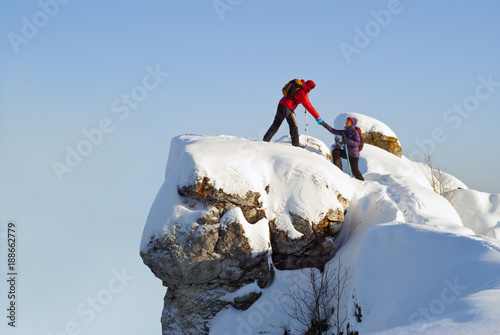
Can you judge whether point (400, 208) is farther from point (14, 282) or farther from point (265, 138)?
point (14, 282)

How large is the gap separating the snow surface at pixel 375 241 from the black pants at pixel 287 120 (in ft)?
2.55

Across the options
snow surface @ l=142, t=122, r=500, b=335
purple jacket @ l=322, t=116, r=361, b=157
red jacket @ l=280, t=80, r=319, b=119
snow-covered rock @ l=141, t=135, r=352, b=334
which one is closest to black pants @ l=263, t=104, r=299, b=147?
red jacket @ l=280, t=80, r=319, b=119

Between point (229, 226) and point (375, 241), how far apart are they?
3.57m

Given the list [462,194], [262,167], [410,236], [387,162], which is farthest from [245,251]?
[462,194]

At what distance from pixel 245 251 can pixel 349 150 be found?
5.85 metres

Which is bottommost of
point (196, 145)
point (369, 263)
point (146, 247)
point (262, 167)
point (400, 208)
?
point (369, 263)

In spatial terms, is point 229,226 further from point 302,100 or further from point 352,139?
point 352,139

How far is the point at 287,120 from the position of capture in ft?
51.2

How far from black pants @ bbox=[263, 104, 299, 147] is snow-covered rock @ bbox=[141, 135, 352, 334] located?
1981 millimetres

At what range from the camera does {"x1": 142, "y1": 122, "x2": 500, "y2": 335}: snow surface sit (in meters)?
7.65

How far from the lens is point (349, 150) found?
16.7 metres

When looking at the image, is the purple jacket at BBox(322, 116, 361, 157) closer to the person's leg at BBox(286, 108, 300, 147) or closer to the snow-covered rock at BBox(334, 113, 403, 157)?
the person's leg at BBox(286, 108, 300, 147)

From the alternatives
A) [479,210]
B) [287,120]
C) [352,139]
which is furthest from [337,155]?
[479,210]

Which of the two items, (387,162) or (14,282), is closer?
(14,282)
